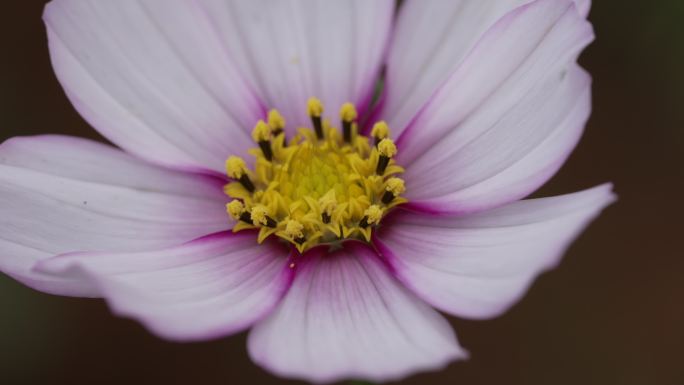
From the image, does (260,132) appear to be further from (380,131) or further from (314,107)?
(380,131)

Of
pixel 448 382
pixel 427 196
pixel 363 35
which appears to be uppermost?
pixel 363 35

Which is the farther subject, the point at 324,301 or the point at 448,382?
the point at 448,382

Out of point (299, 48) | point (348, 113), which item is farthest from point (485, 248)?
point (299, 48)

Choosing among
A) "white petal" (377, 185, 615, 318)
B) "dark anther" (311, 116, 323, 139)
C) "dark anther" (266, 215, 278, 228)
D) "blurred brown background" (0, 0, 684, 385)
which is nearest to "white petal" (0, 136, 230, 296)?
"dark anther" (266, 215, 278, 228)

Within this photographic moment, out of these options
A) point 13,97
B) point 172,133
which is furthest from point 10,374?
point 172,133

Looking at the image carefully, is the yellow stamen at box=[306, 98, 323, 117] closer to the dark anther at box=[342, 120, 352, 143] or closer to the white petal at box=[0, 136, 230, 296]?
the dark anther at box=[342, 120, 352, 143]

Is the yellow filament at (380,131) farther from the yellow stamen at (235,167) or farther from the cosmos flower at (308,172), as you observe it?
the yellow stamen at (235,167)

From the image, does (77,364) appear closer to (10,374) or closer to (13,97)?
(10,374)
